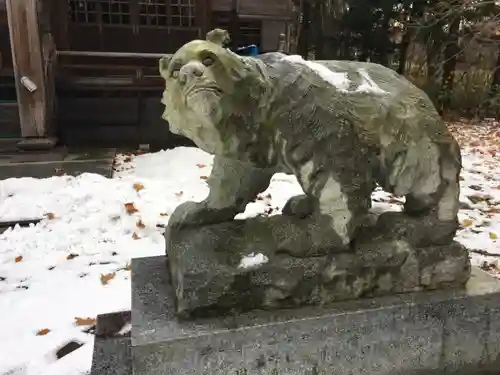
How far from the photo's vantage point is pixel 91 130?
839 cm

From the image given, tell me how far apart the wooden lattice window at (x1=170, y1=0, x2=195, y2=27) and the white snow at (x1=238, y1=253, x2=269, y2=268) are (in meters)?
7.92

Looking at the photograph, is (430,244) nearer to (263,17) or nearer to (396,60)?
(263,17)

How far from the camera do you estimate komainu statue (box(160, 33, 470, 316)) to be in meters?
1.58

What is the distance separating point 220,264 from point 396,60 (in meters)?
12.7

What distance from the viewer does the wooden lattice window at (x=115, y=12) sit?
8516mm

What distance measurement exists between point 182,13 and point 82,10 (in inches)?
75.2

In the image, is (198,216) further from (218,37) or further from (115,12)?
(115,12)

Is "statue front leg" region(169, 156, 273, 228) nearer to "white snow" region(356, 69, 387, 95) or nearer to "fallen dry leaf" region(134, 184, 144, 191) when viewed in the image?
"white snow" region(356, 69, 387, 95)

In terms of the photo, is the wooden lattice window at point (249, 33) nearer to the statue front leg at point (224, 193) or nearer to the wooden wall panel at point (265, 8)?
the wooden wall panel at point (265, 8)

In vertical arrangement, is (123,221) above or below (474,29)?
below

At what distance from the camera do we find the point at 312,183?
171 centimetres

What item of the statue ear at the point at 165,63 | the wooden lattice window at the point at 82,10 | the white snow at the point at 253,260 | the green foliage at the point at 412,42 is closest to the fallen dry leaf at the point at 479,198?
the white snow at the point at 253,260

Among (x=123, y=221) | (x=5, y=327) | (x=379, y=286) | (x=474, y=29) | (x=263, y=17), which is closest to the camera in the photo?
(x=379, y=286)

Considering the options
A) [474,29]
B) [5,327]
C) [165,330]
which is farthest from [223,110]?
[474,29]
